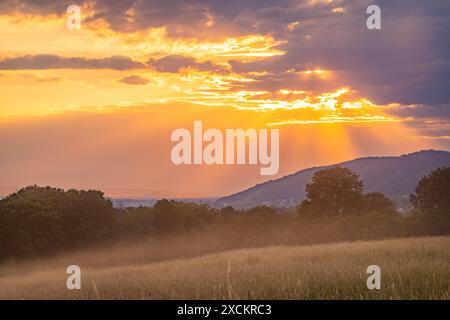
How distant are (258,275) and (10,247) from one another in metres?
35.6

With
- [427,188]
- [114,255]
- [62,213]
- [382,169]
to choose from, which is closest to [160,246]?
[114,255]

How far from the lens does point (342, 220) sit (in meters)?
53.1

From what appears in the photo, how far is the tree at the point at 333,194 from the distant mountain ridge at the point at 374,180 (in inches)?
110

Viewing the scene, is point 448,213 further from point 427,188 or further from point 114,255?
point 114,255

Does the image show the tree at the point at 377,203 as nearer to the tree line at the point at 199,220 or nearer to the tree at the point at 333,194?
the tree line at the point at 199,220

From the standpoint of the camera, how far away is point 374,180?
7588 cm

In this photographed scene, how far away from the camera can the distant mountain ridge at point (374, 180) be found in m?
69.3

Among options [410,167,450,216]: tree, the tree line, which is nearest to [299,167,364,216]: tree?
the tree line

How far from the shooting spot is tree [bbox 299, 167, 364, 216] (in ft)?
185

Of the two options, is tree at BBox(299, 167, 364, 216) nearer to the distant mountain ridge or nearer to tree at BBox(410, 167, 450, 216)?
the distant mountain ridge

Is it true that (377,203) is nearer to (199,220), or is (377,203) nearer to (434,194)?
(434,194)

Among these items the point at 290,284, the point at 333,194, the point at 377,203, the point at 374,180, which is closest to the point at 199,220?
the point at 333,194

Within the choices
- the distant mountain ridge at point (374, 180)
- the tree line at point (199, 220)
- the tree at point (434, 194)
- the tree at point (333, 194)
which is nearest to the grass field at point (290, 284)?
the tree line at point (199, 220)

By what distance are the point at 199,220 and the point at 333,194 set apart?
15.7 m
